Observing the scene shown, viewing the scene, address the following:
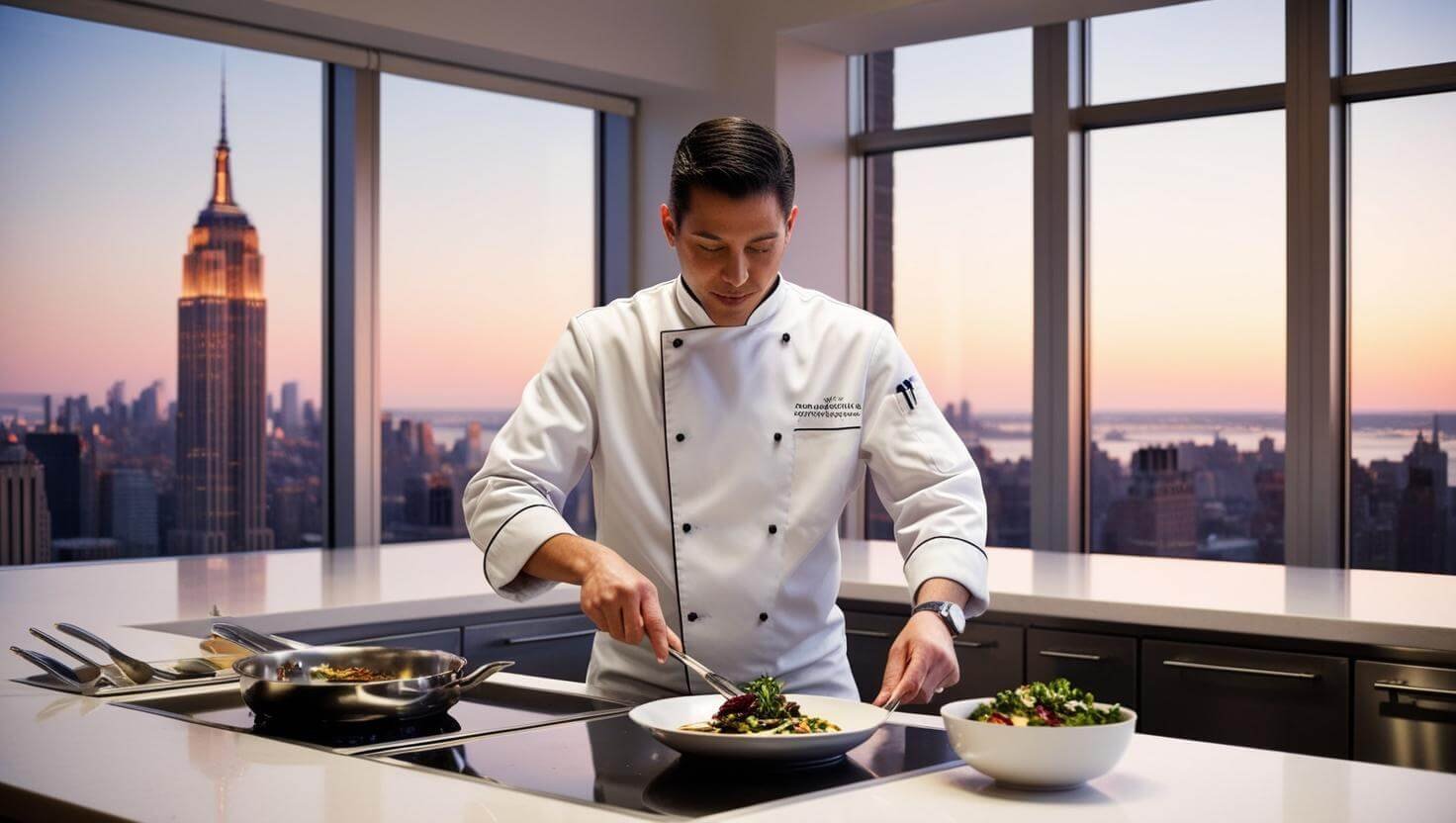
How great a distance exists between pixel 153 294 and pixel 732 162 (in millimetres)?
2600

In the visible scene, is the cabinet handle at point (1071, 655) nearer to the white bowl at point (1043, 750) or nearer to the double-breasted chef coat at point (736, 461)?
the double-breasted chef coat at point (736, 461)

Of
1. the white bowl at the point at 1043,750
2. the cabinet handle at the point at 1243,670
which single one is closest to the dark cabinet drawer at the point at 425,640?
the cabinet handle at the point at 1243,670

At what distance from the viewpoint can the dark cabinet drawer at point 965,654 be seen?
2908mm

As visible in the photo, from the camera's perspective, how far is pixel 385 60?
423cm

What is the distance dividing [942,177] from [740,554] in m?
3.19

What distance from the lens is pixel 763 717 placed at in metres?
1.44

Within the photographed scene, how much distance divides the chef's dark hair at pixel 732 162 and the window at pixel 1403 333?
273 centimetres

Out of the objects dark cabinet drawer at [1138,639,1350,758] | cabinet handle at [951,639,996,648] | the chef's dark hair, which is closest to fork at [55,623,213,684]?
the chef's dark hair

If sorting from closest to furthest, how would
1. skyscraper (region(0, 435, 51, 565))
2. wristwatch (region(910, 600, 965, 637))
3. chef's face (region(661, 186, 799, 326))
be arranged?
wristwatch (region(910, 600, 965, 637)) → chef's face (region(661, 186, 799, 326)) → skyscraper (region(0, 435, 51, 565))

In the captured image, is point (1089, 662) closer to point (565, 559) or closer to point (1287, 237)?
point (565, 559)

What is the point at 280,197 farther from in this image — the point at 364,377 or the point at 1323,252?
the point at 1323,252

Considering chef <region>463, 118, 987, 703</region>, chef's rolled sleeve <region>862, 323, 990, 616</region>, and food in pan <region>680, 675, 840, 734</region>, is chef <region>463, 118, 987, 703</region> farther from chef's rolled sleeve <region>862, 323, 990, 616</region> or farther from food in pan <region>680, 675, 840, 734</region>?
food in pan <region>680, 675, 840, 734</region>

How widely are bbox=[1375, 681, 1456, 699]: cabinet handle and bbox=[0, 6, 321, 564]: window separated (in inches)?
116

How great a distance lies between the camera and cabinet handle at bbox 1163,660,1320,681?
252 cm
